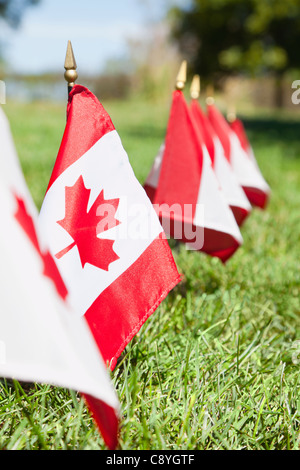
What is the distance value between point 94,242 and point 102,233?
4 cm

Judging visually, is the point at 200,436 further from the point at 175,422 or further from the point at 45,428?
the point at 45,428

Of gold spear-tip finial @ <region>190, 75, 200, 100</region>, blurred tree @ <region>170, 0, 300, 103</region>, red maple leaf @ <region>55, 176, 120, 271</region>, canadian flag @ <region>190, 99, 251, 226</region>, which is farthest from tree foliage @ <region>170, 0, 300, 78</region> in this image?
red maple leaf @ <region>55, 176, 120, 271</region>

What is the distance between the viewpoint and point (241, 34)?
689 inches

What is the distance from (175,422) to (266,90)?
37.3 m

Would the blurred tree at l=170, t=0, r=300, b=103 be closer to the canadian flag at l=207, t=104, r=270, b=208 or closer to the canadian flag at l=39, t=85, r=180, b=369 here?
the canadian flag at l=207, t=104, r=270, b=208

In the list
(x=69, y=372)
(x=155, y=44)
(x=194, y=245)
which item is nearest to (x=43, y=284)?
(x=69, y=372)

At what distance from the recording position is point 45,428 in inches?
61.2

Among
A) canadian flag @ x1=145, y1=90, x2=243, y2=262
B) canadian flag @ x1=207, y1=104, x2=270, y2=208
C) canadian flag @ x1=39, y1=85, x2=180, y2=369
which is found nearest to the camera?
canadian flag @ x1=39, y1=85, x2=180, y2=369

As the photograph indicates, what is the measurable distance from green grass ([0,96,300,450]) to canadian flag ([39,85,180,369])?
224mm

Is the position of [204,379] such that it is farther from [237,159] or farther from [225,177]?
[237,159]

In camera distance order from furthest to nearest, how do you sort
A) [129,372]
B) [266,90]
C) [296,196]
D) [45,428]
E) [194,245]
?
[266,90], [296,196], [194,245], [129,372], [45,428]

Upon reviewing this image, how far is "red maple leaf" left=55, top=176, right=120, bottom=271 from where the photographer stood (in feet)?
5.61

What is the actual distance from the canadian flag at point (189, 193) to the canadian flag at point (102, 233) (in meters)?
0.66

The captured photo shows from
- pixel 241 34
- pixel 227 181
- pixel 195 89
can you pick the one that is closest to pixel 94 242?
pixel 227 181
